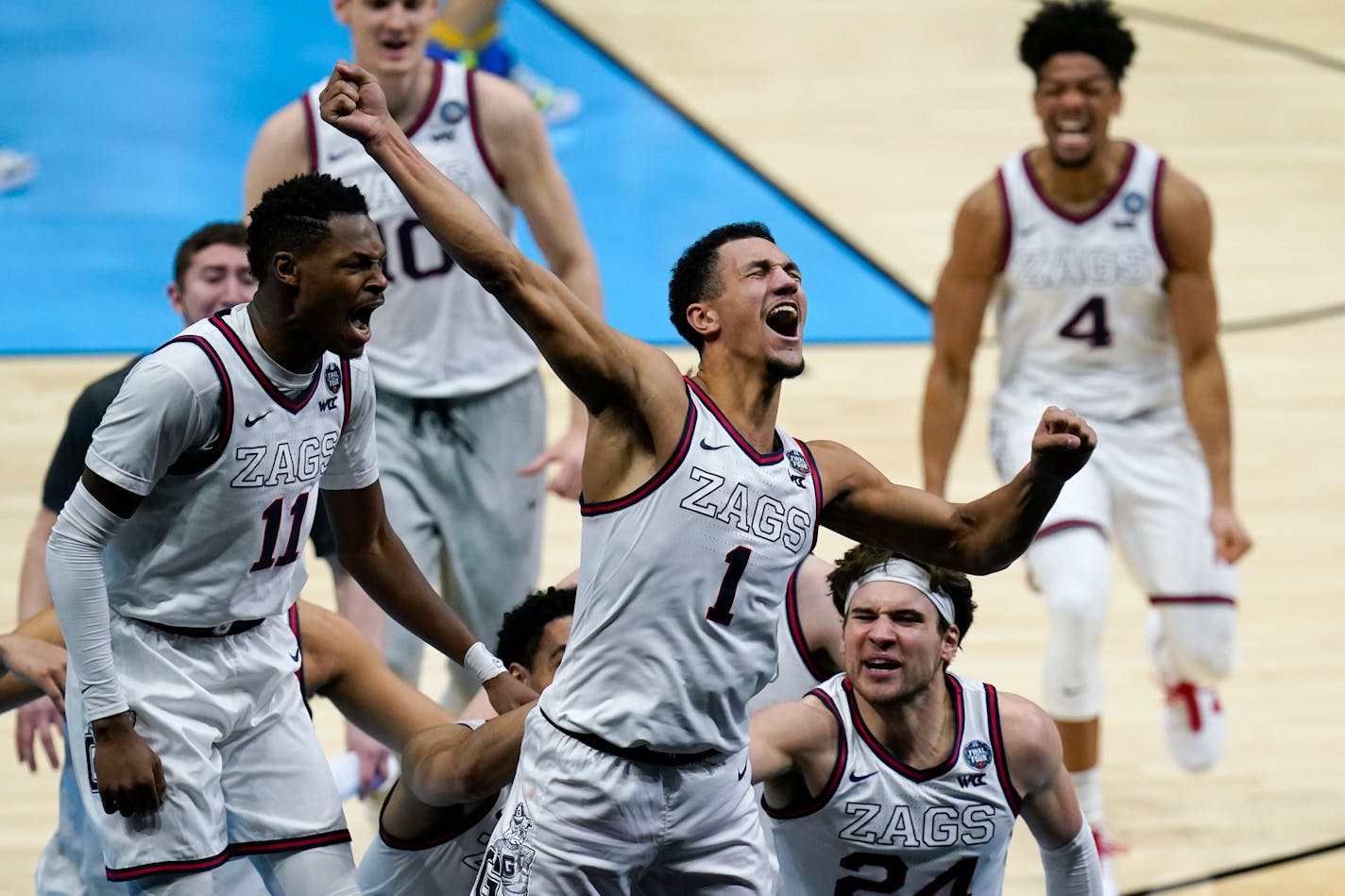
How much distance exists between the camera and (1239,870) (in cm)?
584

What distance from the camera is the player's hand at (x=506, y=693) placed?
415cm

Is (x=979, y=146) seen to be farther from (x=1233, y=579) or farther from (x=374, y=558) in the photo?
(x=374, y=558)

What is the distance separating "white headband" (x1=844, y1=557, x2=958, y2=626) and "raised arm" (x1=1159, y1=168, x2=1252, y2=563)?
1853mm

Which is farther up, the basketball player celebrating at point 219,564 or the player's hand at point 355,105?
the player's hand at point 355,105

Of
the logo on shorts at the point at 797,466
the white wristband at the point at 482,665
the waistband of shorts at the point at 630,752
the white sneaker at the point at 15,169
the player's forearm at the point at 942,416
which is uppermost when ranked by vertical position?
the white sneaker at the point at 15,169

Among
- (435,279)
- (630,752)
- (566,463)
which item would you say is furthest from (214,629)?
(435,279)

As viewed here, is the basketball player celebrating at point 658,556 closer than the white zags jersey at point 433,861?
Yes

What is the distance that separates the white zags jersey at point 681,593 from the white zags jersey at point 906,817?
0.79 m

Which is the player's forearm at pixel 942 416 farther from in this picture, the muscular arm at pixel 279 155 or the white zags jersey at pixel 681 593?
the white zags jersey at pixel 681 593

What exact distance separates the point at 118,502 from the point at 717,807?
1149mm

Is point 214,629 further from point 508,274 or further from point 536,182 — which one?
point 536,182

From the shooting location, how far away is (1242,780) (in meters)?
6.41

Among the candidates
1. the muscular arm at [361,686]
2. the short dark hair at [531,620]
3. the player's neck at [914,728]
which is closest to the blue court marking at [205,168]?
the muscular arm at [361,686]

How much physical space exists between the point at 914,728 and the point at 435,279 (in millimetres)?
1963
